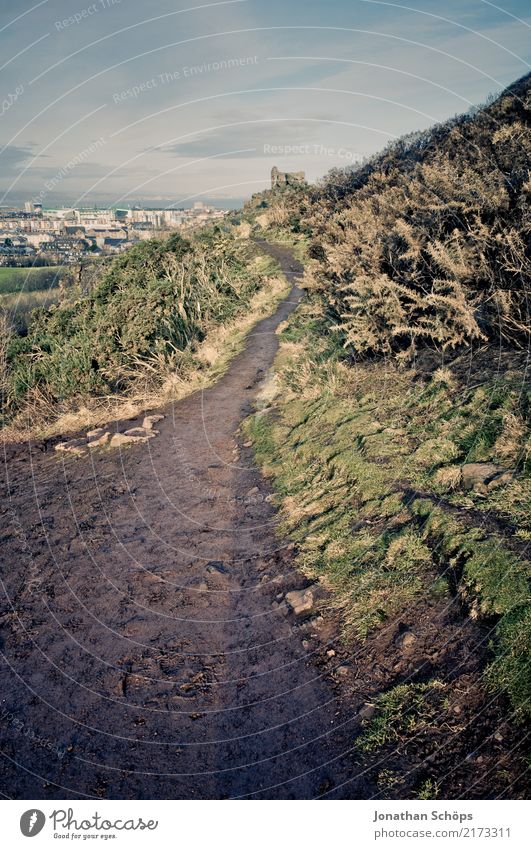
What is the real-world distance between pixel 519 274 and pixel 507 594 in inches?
205

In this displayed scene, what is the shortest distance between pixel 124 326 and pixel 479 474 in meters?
10.5

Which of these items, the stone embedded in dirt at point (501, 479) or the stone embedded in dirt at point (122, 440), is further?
the stone embedded in dirt at point (122, 440)

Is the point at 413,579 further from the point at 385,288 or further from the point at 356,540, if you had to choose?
the point at 385,288

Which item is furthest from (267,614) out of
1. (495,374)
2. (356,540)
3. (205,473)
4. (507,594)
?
(495,374)

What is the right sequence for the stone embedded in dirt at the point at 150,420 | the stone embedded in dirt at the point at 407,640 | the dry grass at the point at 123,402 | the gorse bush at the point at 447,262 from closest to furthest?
the stone embedded in dirt at the point at 407,640, the gorse bush at the point at 447,262, the stone embedded in dirt at the point at 150,420, the dry grass at the point at 123,402

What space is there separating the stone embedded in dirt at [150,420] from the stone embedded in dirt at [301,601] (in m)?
6.43

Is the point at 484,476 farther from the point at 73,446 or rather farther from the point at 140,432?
the point at 73,446

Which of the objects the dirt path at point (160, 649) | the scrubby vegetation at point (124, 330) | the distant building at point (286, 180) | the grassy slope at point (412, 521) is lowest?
the dirt path at point (160, 649)

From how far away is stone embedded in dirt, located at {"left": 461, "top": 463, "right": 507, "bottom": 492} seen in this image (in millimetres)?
5562

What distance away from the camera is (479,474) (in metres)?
5.68

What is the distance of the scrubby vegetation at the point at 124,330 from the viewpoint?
1348cm

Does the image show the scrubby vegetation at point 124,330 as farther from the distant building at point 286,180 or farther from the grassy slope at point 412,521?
the distant building at point 286,180

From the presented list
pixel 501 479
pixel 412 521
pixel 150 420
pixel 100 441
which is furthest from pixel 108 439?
pixel 501 479

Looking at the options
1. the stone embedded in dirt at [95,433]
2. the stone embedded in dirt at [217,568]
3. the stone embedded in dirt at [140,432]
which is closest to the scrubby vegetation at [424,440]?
the stone embedded in dirt at [217,568]
